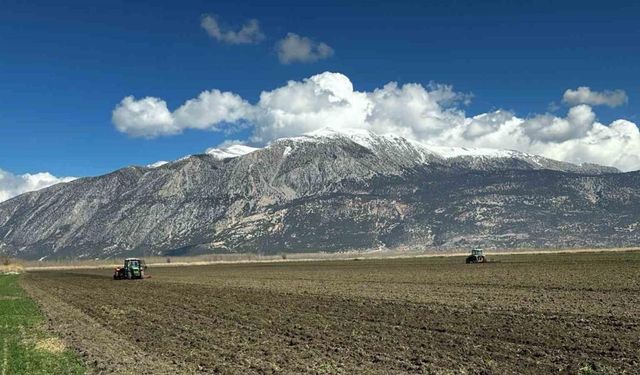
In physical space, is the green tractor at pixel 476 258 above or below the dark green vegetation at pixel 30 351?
below

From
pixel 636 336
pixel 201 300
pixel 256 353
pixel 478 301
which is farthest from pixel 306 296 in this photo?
pixel 636 336

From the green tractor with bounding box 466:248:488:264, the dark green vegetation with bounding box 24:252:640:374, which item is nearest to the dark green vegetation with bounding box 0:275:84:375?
the dark green vegetation with bounding box 24:252:640:374

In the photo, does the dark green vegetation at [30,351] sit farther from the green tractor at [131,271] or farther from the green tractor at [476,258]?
the green tractor at [476,258]

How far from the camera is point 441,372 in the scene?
19859mm

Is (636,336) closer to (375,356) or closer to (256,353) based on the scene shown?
(375,356)

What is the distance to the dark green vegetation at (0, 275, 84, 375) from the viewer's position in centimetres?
2248

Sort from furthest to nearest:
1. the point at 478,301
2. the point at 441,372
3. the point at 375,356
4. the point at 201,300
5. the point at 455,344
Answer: the point at 201,300 → the point at 478,301 → the point at 455,344 → the point at 375,356 → the point at 441,372

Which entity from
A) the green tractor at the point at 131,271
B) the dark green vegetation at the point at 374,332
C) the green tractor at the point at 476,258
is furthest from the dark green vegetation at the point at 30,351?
the green tractor at the point at 476,258

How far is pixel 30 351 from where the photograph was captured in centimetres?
2641

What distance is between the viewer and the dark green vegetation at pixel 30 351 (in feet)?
73.7

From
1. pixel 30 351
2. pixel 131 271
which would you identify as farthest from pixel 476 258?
pixel 30 351

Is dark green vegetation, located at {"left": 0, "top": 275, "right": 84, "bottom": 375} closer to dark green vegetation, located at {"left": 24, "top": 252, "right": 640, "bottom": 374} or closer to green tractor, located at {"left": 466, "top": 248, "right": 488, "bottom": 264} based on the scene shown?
dark green vegetation, located at {"left": 24, "top": 252, "right": 640, "bottom": 374}

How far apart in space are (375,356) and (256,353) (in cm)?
481

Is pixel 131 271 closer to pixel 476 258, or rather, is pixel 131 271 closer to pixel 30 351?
pixel 476 258
